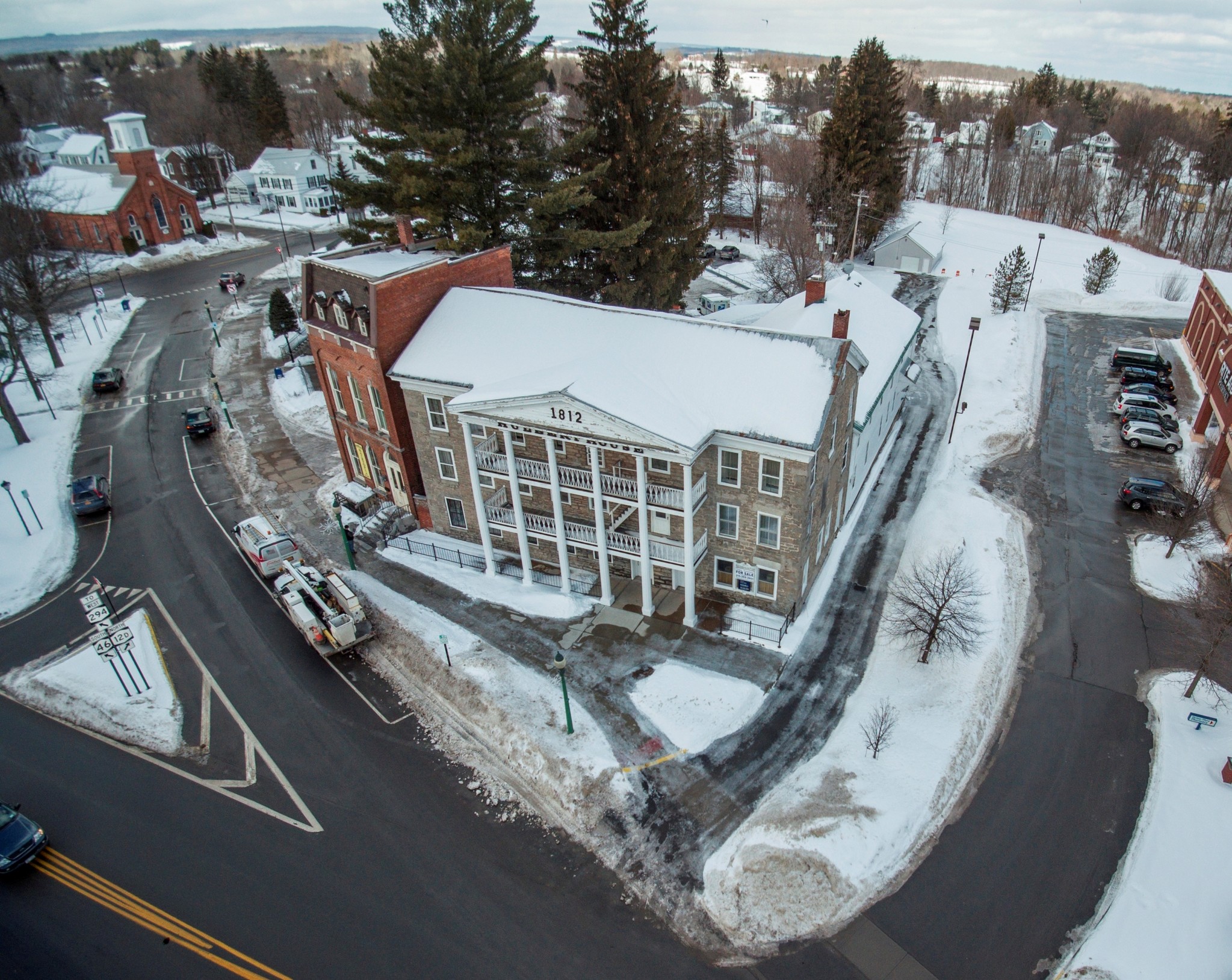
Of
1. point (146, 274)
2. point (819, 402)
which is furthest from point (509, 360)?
point (146, 274)

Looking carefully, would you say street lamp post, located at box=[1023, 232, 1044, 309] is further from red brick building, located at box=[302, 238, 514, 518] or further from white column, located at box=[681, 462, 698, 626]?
white column, located at box=[681, 462, 698, 626]

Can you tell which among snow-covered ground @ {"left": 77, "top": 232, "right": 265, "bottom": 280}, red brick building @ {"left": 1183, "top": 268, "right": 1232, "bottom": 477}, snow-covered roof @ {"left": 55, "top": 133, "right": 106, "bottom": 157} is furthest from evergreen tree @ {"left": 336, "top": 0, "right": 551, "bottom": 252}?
snow-covered roof @ {"left": 55, "top": 133, "right": 106, "bottom": 157}

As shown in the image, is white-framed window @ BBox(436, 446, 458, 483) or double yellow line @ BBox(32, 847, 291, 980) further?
white-framed window @ BBox(436, 446, 458, 483)

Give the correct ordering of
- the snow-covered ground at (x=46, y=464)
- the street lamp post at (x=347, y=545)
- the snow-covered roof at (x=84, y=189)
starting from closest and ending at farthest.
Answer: the street lamp post at (x=347, y=545)
the snow-covered ground at (x=46, y=464)
the snow-covered roof at (x=84, y=189)

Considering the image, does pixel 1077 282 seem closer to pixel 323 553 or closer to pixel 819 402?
pixel 819 402

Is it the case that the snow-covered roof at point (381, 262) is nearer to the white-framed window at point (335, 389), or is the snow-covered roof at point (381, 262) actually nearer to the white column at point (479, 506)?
the white-framed window at point (335, 389)

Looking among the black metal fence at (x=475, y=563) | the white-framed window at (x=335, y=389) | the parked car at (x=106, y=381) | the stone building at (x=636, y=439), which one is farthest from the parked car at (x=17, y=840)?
the parked car at (x=106, y=381)

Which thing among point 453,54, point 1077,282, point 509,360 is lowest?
point 1077,282
